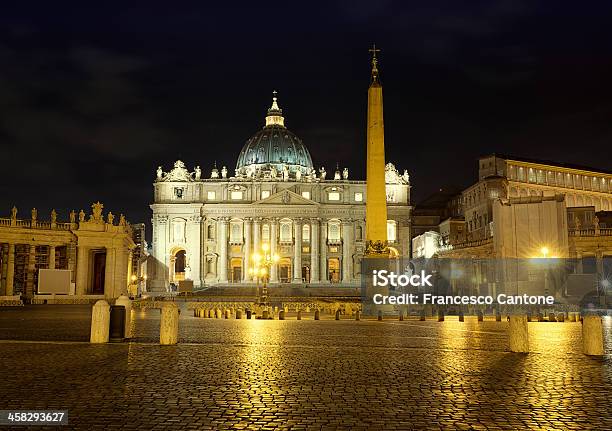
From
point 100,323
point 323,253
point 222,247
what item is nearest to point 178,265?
point 222,247

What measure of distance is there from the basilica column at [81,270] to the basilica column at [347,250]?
48.8 metres

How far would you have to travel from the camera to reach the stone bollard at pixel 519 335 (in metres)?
14.3

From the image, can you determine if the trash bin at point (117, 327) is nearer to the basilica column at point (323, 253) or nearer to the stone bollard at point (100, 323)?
the stone bollard at point (100, 323)

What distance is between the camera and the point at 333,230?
94000 millimetres

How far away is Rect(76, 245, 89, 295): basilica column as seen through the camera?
4766 centimetres

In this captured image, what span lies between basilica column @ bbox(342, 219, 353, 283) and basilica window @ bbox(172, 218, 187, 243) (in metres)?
22.3

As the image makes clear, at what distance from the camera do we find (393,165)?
313 ft

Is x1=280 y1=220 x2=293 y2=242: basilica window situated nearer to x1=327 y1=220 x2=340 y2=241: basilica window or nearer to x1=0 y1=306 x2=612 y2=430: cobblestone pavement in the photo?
x1=327 y1=220 x2=340 y2=241: basilica window

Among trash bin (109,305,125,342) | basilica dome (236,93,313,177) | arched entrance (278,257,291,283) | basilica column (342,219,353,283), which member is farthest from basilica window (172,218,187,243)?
trash bin (109,305,125,342)

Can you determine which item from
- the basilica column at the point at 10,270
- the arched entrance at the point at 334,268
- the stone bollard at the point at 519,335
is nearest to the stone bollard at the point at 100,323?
the stone bollard at the point at 519,335

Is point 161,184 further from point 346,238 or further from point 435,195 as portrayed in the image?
point 435,195

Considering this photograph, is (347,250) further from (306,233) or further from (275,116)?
(275,116)

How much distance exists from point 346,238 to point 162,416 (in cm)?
8514

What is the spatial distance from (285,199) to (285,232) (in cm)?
500
